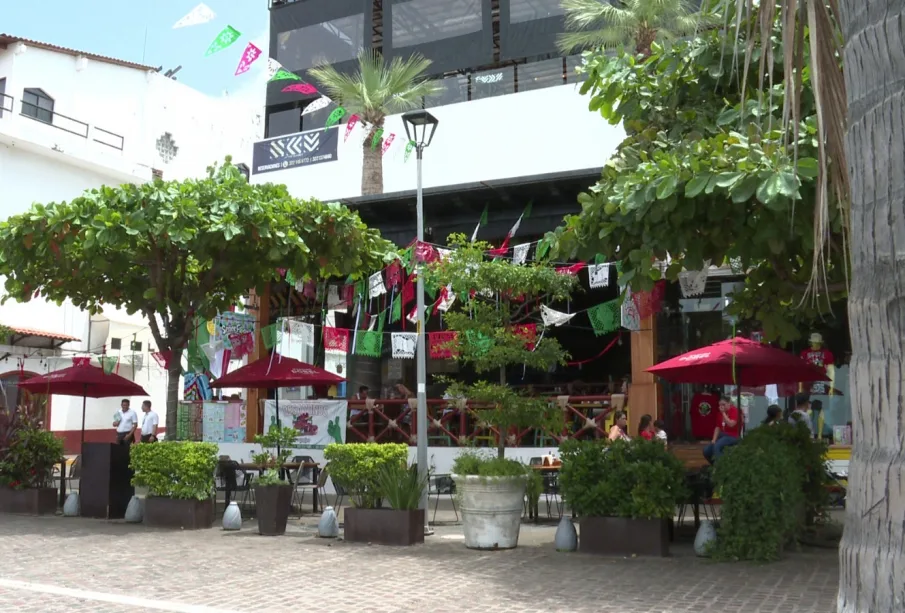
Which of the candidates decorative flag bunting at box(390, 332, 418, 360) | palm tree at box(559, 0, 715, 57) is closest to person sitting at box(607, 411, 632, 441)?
decorative flag bunting at box(390, 332, 418, 360)

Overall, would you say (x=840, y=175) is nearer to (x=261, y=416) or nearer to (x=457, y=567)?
(x=457, y=567)

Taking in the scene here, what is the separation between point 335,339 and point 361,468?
7634mm

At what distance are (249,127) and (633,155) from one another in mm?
30725

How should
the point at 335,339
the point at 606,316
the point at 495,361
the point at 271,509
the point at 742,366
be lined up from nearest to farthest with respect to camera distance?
the point at 271,509 < the point at 742,366 < the point at 495,361 < the point at 606,316 < the point at 335,339

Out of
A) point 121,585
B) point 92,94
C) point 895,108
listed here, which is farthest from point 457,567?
point 92,94

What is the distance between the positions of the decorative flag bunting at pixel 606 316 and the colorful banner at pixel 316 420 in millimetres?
5535

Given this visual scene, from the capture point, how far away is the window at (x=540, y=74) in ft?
82.1

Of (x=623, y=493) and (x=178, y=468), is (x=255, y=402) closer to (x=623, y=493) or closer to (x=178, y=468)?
(x=178, y=468)

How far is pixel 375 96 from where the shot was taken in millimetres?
23859

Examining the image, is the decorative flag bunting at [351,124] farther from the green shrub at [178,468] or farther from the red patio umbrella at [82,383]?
the green shrub at [178,468]

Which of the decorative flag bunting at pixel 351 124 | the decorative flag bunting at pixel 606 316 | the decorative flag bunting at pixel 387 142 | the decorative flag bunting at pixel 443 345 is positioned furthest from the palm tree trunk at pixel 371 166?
the decorative flag bunting at pixel 606 316

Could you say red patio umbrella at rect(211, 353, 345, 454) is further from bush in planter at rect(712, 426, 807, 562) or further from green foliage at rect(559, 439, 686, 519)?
bush in planter at rect(712, 426, 807, 562)

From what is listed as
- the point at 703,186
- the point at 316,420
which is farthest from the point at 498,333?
the point at 316,420

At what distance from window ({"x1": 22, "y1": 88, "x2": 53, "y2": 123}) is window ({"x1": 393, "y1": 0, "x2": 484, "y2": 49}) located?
38.0ft
